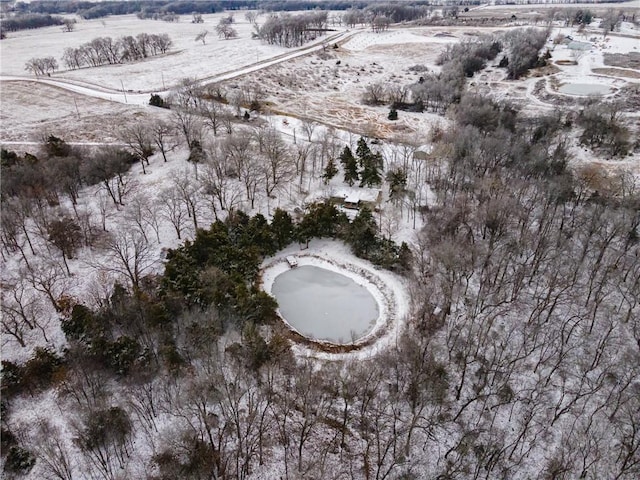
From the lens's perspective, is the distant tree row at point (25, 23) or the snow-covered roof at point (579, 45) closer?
the snow-covered roof at point (579, 45)

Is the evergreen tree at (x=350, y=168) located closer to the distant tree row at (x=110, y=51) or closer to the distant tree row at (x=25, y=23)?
the distant tree row at (x=110, y=51)

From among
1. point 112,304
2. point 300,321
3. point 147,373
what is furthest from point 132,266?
point 300,321

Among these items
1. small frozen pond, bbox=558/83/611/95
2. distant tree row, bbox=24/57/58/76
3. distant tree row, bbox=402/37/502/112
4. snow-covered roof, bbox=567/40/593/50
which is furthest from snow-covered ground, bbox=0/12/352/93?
snow-covered roof, bbox=567/40/593/50

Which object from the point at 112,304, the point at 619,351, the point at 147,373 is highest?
the point at 112,304

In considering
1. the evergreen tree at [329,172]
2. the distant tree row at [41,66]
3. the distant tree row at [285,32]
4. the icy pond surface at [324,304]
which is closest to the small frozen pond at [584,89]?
the evergreen tree at [329,172]

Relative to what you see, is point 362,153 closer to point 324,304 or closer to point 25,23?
point 324,304

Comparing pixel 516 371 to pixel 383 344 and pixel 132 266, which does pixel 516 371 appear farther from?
pixel 132 266

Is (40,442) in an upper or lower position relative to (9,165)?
lower
